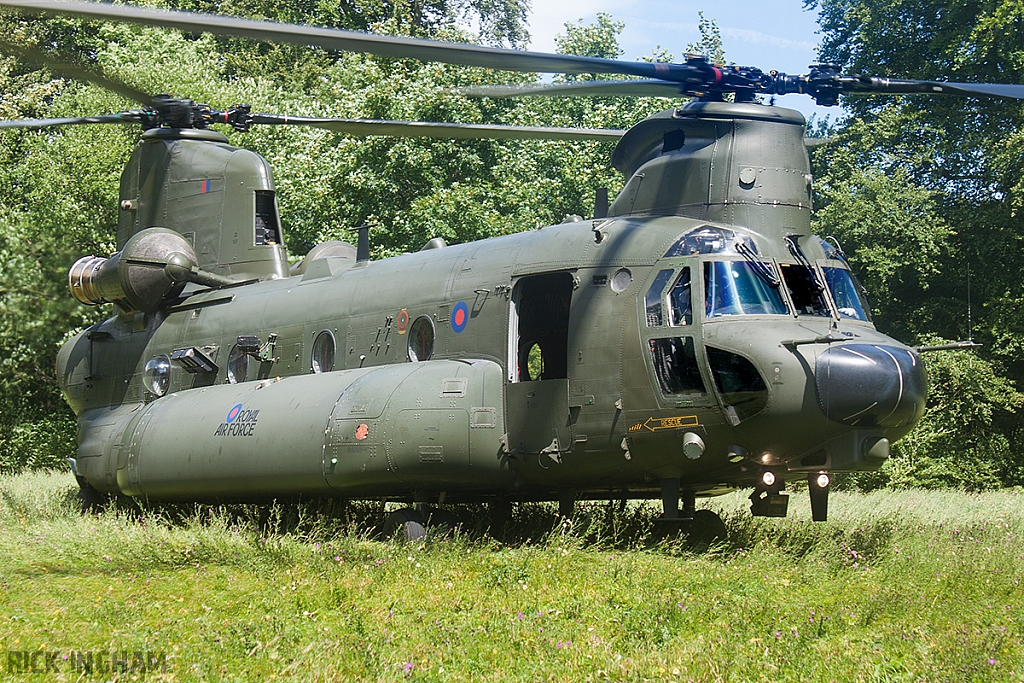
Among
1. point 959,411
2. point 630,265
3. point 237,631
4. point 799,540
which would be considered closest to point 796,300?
point 630,265

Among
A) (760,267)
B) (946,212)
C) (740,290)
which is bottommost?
(740,290)

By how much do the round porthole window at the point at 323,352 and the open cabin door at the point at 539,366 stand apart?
2834 mm

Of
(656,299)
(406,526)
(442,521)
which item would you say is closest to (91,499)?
(406,526)

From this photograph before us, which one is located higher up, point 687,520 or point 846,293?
point 846,293

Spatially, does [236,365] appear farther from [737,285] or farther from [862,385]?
[862,385]

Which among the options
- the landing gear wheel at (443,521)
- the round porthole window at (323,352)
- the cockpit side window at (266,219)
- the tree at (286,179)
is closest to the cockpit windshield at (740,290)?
the landing gear wheel at (443,521)

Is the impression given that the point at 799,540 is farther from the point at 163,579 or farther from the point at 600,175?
the point at 600,175

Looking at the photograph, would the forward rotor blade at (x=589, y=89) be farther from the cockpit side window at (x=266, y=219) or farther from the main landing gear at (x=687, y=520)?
the cockpit side window at (x=266, y=219)

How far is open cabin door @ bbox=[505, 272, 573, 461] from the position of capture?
1063 centimetres

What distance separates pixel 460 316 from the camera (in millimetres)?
11766

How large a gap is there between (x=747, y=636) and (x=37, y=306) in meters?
21.7

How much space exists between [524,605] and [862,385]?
11.2 ft

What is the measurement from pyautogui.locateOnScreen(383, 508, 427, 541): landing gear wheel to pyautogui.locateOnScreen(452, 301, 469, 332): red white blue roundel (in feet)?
6.38

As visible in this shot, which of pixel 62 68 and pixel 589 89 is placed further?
pixel 62 68
